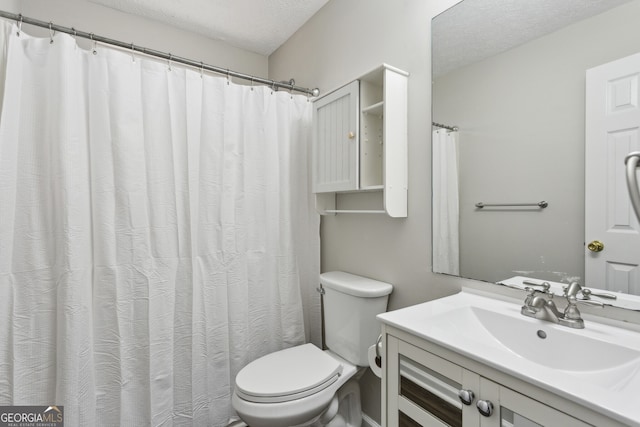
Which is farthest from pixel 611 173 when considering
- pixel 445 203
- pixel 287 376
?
pixel 287 376

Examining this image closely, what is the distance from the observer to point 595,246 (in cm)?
90

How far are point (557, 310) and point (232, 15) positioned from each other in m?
2.24

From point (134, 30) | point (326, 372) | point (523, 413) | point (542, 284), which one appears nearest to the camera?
point (523, 413)

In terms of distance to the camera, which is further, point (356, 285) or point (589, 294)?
point (356, 285)

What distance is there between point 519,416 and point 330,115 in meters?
1.42

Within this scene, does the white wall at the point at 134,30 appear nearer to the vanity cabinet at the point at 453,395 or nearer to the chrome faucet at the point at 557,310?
the vanity cabinet at the point at 453,395

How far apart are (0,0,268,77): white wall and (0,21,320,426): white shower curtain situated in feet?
2.16

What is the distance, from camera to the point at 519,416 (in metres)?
0.64

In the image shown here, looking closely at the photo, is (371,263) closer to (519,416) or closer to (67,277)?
(519,416)

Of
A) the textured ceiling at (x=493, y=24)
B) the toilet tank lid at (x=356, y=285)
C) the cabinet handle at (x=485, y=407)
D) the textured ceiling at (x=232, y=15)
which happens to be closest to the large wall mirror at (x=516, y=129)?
the textured ceiling at (x=493, y=24)

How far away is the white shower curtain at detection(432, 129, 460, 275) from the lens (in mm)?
1235

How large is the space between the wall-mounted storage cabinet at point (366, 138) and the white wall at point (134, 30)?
1.02m

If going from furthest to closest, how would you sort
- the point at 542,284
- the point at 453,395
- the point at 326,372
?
1. the point at 326,372
2. the point at 542,284
3. the point at 453,395

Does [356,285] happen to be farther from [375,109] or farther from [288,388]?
[375,109]
